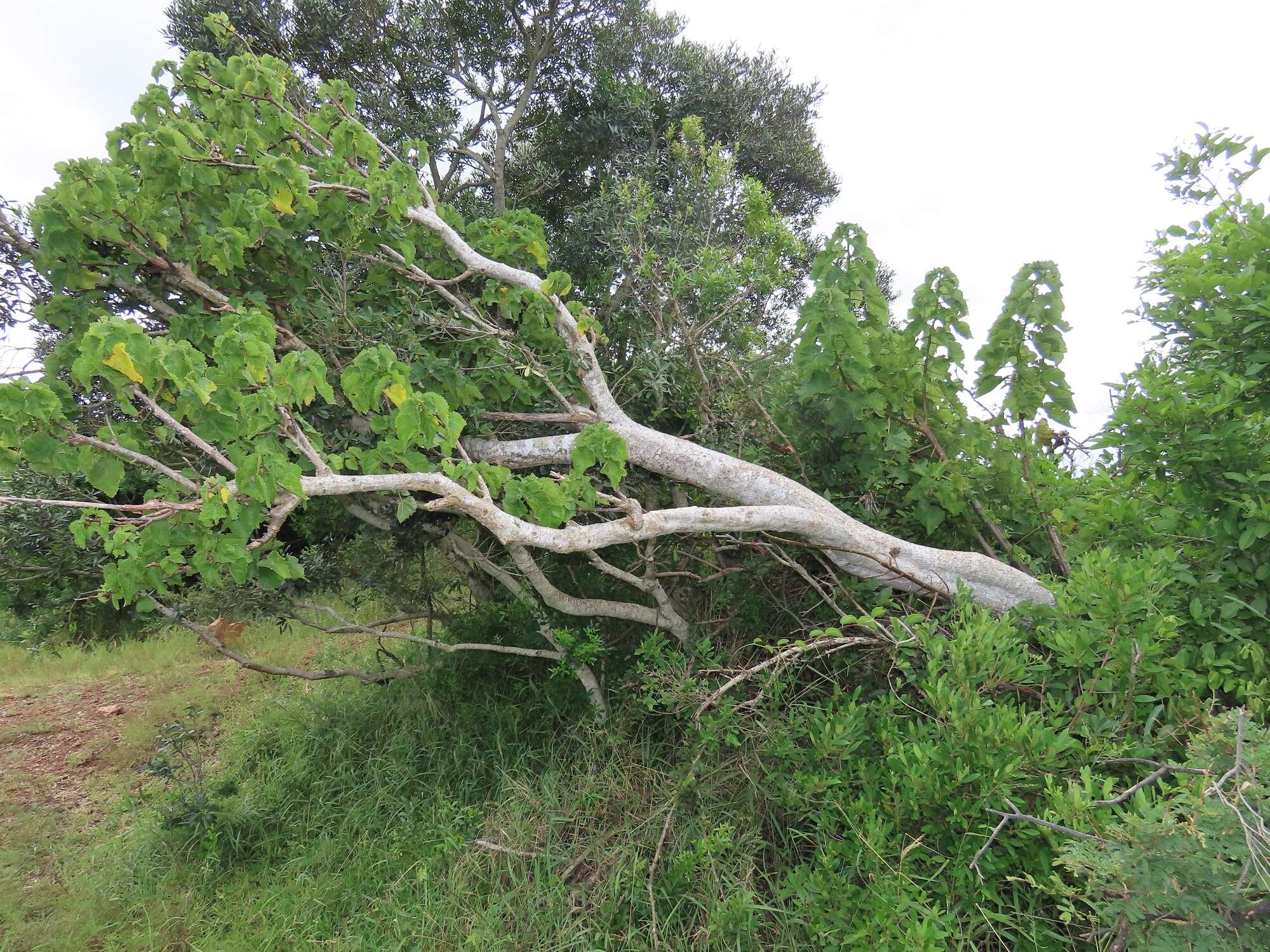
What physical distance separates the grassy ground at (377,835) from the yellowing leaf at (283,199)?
320 centimetres

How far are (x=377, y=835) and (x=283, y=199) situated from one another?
A: 3656 mm

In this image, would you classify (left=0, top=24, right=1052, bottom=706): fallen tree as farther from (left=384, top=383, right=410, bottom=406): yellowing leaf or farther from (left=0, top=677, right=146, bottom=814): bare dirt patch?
(left=0, top=677, right=146, bottom=814): bare dirt patch

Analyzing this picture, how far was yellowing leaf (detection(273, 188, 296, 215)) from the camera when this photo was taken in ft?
11.1

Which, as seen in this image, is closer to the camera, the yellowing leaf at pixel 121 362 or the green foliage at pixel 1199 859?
the green foliage at pixel 1199 859

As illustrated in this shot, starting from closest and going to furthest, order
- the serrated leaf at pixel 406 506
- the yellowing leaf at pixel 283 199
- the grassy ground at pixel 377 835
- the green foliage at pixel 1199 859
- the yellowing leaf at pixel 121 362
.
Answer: the green foliage at pixel 1199 859
the yellowing leaf at pixel 121 362
the serrated leaf at pixel 406 506
the grassy ground at pixel 377 835
the yellowing leaf at pixel 283 199

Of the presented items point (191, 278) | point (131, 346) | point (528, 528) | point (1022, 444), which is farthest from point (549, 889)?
point (191, 278)

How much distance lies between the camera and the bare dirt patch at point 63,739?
5.57 metres

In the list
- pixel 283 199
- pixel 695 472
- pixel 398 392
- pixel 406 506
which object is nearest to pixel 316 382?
pixel 398 392

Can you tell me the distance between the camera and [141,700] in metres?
7.07

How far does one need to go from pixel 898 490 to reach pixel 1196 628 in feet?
5.36

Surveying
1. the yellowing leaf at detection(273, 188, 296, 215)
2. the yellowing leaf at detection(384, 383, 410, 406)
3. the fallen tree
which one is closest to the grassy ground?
the fallen tree

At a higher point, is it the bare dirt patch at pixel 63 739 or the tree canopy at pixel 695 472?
the tree canopy at pixel 695 472

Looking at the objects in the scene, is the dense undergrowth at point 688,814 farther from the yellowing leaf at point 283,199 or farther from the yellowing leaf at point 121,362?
the yellowing leaf at point 283,199

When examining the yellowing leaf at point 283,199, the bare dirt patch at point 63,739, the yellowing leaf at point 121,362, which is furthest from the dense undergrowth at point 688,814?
the yellowing leaf at point 283,199
